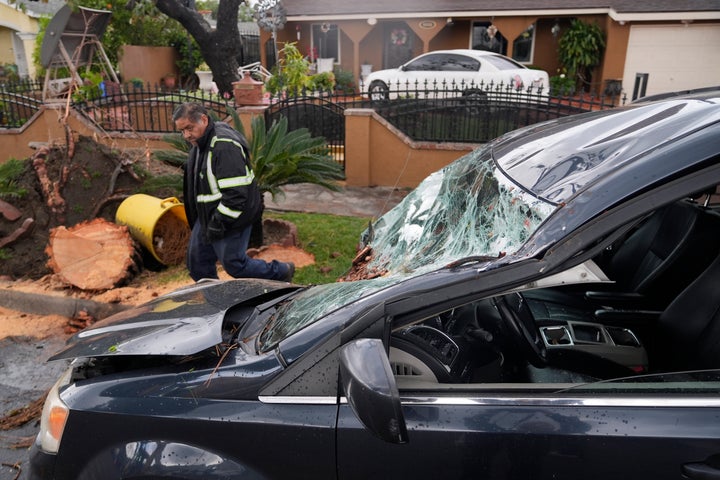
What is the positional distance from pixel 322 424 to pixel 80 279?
4399 millimetres

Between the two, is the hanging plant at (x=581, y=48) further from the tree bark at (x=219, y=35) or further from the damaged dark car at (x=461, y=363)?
the damaged dark car at (x=461, y=363)

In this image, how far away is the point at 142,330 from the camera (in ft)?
7.89

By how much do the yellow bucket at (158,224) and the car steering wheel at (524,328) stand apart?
4.25m

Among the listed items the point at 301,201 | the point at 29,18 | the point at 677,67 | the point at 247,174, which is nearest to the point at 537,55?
the point at 677,67

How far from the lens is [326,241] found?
680 centimetres

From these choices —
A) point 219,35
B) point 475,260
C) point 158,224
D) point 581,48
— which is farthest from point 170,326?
point 581,48

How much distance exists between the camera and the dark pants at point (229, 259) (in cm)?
483

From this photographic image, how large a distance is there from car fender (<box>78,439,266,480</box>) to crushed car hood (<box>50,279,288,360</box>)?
12.7 inches

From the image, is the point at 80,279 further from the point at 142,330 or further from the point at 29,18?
the point at 29,18

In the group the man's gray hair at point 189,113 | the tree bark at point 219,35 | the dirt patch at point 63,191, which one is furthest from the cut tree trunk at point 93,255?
the tree bark at point 219,35

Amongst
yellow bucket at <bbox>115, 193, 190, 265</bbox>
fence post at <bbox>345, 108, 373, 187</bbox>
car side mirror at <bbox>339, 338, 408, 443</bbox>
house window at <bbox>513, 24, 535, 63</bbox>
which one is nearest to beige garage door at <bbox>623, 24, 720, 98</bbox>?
house window at <bbox>513, 24, 535, 63</bbox>

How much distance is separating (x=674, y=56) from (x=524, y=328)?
17568 mm

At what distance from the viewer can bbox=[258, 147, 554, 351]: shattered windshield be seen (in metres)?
2.16

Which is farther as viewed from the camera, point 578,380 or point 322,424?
point 578,380
